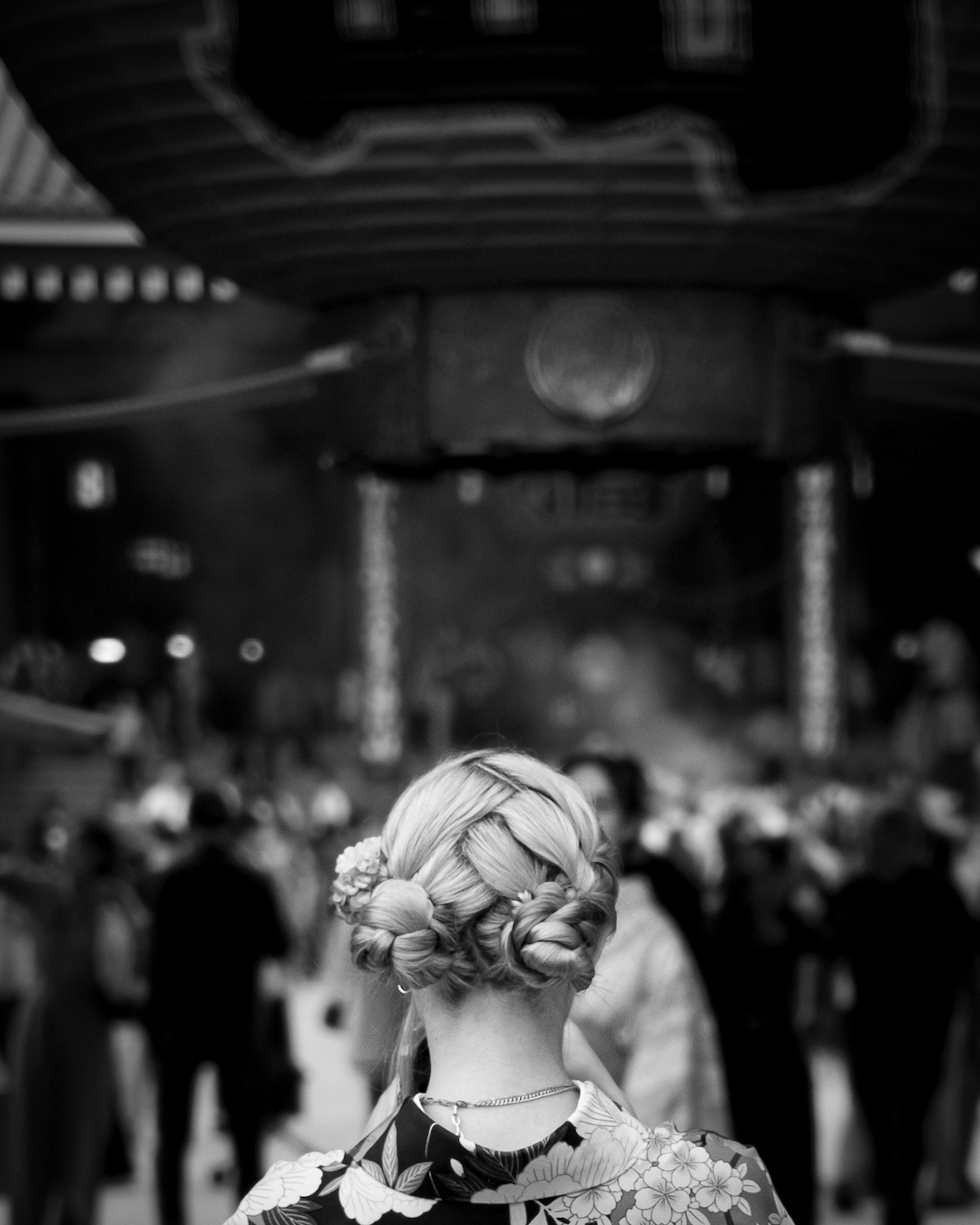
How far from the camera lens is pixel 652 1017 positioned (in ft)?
10.3

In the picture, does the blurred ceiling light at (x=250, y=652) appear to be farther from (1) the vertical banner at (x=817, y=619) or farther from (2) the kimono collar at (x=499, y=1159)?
(2) the kimono collar at (x=499, y=1159)

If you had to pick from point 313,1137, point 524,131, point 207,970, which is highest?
point 524,131

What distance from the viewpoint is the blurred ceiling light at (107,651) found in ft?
50.1

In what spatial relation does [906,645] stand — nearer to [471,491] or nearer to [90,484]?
[471,491]

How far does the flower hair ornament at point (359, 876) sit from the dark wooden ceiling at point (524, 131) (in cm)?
182

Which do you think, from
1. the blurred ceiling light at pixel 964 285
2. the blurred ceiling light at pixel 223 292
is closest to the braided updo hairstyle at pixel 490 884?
the blurred ceiling light at pixel 964 285

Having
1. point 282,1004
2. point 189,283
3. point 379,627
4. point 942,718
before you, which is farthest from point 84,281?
point 942,718

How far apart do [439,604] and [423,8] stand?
16569 millimetres

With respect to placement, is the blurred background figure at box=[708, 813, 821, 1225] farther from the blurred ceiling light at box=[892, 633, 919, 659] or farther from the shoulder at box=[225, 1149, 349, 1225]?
the blurred ceiling light at box=[892, 633, 919, 659]

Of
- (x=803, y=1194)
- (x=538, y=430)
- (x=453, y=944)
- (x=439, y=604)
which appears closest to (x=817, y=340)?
(x=538, y=430)

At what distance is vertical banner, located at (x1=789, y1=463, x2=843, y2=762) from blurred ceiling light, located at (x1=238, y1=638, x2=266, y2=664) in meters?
4.26

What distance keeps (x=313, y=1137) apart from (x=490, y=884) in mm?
6346

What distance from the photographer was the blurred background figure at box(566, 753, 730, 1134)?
311 centimetres

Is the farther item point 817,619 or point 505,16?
point 817,619
